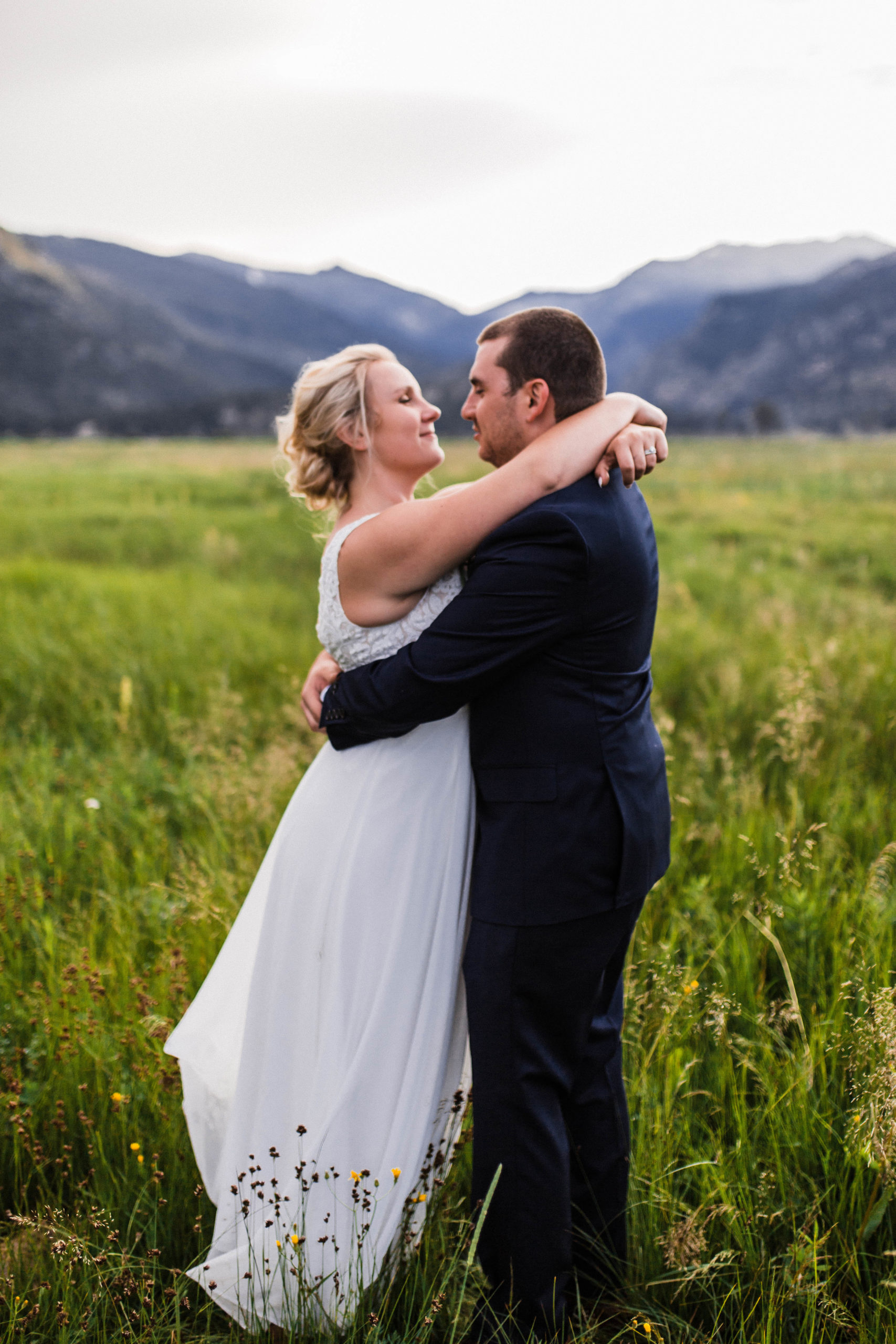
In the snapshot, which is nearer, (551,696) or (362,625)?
(551,696)

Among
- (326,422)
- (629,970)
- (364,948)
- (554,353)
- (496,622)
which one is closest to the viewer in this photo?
(496,622)

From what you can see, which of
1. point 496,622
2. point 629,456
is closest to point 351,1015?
point 496,622

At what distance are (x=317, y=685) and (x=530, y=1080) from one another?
3.64ft

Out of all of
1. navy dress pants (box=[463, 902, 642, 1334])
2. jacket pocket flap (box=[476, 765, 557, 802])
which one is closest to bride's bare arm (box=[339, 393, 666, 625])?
jacket pocket flap (box=[476, 765, 557, 802])

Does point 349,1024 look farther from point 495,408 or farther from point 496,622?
point 495,408

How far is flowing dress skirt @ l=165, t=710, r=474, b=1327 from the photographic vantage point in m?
2.10

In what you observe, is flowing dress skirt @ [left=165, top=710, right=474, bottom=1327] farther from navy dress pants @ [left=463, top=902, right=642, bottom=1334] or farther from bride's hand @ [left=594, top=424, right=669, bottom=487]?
bride's hand @ [left=594, top=424, right=669, bottom=487]

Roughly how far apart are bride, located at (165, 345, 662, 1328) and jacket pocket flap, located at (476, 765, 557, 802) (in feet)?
0.33

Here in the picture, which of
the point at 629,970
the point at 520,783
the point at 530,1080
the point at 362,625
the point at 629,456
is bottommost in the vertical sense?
the point at 629,970

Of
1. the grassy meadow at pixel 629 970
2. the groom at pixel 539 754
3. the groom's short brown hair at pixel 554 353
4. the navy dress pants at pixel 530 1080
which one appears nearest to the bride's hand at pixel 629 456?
the groom at pixel 539 754

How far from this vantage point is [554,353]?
6.67 feet

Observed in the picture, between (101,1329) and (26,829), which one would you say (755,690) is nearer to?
(26,829)

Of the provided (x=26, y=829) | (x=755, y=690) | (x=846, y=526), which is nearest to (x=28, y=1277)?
(x=26, y=829)

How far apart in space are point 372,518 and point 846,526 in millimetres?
13115
